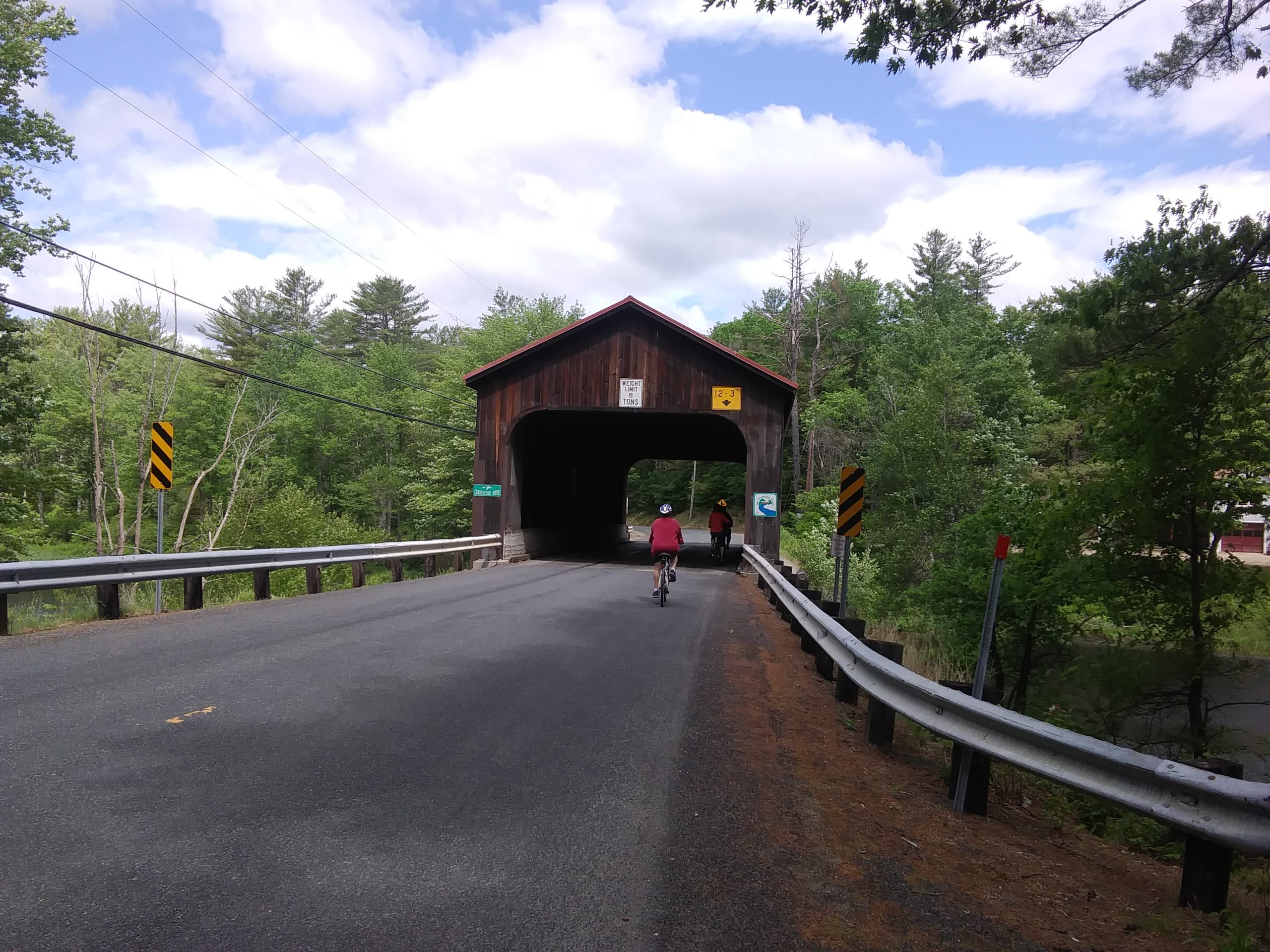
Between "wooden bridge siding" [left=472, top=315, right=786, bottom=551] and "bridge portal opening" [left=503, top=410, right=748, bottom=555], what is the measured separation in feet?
1.16

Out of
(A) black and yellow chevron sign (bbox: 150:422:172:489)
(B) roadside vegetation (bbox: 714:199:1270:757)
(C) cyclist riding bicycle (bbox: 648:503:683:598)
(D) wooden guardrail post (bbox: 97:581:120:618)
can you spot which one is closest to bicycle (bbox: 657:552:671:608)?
(C) cyclist riding bicycle (bbox: 648:503:683:598)

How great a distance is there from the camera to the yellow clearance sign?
20875mm

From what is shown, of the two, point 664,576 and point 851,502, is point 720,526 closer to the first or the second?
point 664,576

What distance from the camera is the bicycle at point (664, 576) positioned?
41.3ft

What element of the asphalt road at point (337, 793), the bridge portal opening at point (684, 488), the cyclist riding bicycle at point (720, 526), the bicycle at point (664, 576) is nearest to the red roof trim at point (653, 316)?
the cyclist riding bicycle at point (720, 526)

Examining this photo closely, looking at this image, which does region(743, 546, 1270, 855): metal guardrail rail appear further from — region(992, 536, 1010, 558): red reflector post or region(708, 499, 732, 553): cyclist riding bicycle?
region(708, 499, 732, 553): cyclist riding bicycle

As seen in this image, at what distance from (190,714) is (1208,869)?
5454 mm

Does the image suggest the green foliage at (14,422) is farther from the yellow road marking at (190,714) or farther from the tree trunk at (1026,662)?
the tree trunk at (1026,662)

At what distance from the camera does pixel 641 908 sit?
9.57ft

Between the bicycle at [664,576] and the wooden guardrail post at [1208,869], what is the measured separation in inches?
372

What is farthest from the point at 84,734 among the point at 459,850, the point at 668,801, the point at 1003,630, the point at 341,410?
the point at 341,410

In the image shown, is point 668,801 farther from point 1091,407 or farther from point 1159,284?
point 1159,284

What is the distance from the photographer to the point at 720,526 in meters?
24.0

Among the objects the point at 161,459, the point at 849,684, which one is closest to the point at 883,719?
the point at 849,684
